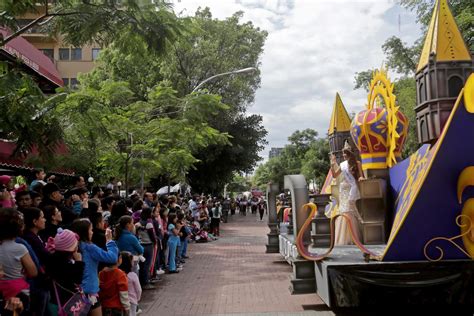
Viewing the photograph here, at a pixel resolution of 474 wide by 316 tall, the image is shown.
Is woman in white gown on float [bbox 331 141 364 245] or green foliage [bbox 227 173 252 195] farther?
green foliage [bbox 227 173 252 195]

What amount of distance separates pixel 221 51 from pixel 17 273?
1116 inches

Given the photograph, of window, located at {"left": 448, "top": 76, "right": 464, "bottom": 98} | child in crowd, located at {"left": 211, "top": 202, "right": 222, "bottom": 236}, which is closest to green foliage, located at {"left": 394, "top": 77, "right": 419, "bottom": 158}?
child in crowd, located at {"left": 211, "top": 202, "right": 222, "bottom": 236}

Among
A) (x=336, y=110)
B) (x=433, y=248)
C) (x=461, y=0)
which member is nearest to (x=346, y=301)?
(x=433, y=248)

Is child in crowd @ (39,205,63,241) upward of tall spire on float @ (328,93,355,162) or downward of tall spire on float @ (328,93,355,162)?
downward

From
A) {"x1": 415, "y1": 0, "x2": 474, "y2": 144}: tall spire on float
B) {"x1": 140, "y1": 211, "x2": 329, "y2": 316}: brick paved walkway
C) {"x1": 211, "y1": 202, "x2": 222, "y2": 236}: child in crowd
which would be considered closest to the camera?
{"x1": 415, "y1": 0, "x2": 474, "y2": 144}: tall spire on float

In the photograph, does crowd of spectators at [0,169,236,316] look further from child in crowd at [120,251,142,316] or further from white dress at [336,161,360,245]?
white dress at [336,161,360,245]

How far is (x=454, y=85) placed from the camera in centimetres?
756

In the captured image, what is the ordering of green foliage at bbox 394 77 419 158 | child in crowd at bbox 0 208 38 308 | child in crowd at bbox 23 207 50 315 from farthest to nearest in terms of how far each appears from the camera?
green foliage at bbox 394 77 419 158 < child in crowd at bbox 23 207 50 315 < child in crowd at bbox 0 208 38 308

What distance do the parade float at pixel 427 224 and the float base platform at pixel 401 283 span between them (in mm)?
13

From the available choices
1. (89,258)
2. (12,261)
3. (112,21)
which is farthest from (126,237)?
(112,21)

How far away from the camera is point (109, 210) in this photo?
9.38 m

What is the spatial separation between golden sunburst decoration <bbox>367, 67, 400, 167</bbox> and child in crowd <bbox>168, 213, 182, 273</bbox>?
540 cm

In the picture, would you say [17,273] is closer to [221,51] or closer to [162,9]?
[162,9]

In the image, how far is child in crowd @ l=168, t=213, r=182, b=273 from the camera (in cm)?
1202
